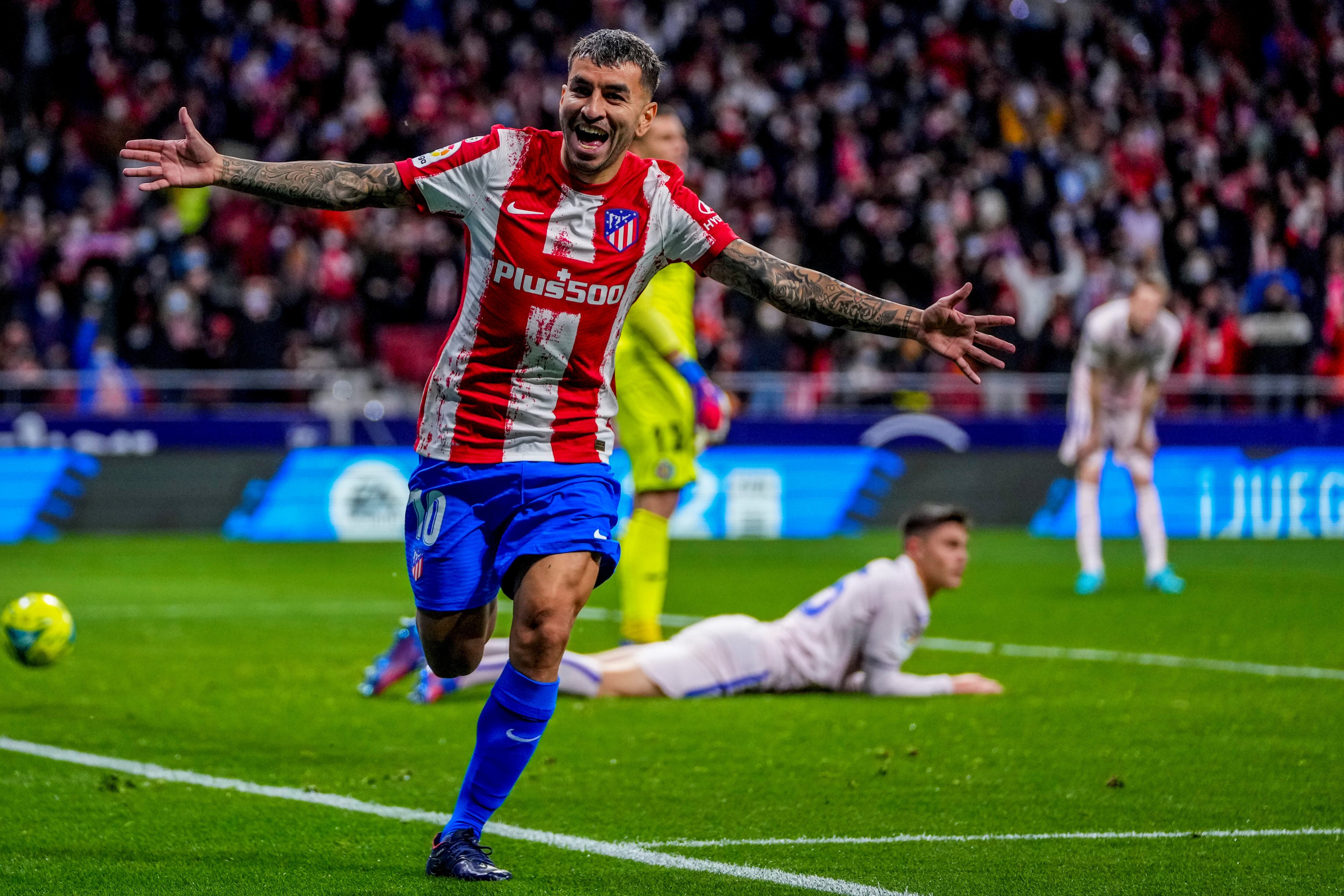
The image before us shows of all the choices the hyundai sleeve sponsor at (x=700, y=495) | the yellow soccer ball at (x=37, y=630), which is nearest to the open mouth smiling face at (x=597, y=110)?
the yellow soccer ball at (x=37, y=630)

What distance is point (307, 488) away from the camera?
1708 centimetres

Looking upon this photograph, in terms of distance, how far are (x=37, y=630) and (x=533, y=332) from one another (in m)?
4.03

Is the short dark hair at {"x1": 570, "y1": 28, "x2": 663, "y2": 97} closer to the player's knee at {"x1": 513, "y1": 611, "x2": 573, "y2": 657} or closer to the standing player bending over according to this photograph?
the standing player bending over

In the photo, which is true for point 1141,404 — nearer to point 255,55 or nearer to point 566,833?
point 566,833

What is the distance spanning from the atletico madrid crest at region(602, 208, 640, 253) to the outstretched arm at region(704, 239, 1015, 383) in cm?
26

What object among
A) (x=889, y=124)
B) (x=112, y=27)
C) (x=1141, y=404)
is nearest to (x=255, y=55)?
(x=112, y=27)

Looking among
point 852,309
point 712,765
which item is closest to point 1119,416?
point 712,765

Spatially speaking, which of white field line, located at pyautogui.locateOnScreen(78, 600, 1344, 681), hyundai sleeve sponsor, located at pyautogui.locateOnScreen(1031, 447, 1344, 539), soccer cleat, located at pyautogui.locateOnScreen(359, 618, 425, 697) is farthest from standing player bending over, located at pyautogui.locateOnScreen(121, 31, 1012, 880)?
hyundai sleeve sponsor, located at pyautogui.locateOnScreen(1031, 447, 1344, 539)

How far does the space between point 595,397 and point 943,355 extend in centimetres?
100

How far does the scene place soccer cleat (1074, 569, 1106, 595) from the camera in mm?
12914

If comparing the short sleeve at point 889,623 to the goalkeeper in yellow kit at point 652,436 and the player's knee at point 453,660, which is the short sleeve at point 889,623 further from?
the player's knee at point 453,660

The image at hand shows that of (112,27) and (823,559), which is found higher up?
(112,27)

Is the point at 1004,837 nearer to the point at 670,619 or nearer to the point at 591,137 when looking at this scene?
the point at 591,137

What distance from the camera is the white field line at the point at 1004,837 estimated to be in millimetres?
5180
